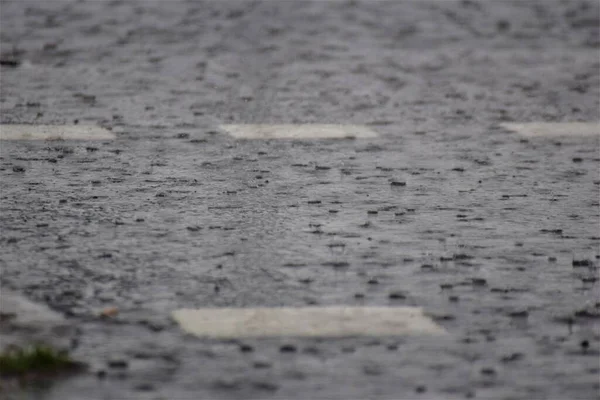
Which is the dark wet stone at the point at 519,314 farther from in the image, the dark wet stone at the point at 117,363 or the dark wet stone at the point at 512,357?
the dark wet stone at the point at 117,363

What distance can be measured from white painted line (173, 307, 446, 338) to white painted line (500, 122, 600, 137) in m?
3.10

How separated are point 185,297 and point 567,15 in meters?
7.56

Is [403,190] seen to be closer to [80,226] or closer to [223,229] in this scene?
[223,229]

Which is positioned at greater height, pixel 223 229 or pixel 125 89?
pixel 125 89

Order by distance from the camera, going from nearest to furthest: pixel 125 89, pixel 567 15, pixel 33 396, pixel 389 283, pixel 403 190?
pixel 33 396 < pixel 389 283 < pixel 403 190 < pixel 125 89 < pixel 567 15

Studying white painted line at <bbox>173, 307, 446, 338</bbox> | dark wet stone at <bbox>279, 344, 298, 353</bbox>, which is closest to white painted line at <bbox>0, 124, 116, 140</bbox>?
white painted line at <bbox>173, 307, 446, 338</bbox>

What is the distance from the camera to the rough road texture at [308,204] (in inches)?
137

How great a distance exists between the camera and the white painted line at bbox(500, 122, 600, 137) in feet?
22.5

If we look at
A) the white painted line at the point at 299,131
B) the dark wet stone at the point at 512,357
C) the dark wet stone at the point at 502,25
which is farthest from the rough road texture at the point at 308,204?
the dark wet stone at the point at 502,25

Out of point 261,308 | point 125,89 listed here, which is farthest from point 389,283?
point 125,89

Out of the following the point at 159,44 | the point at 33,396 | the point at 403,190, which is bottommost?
the point at 33,396

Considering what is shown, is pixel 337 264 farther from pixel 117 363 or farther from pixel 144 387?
pixel 144 387

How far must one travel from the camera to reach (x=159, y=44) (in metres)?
9.55

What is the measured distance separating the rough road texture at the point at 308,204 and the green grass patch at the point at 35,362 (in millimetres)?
68
